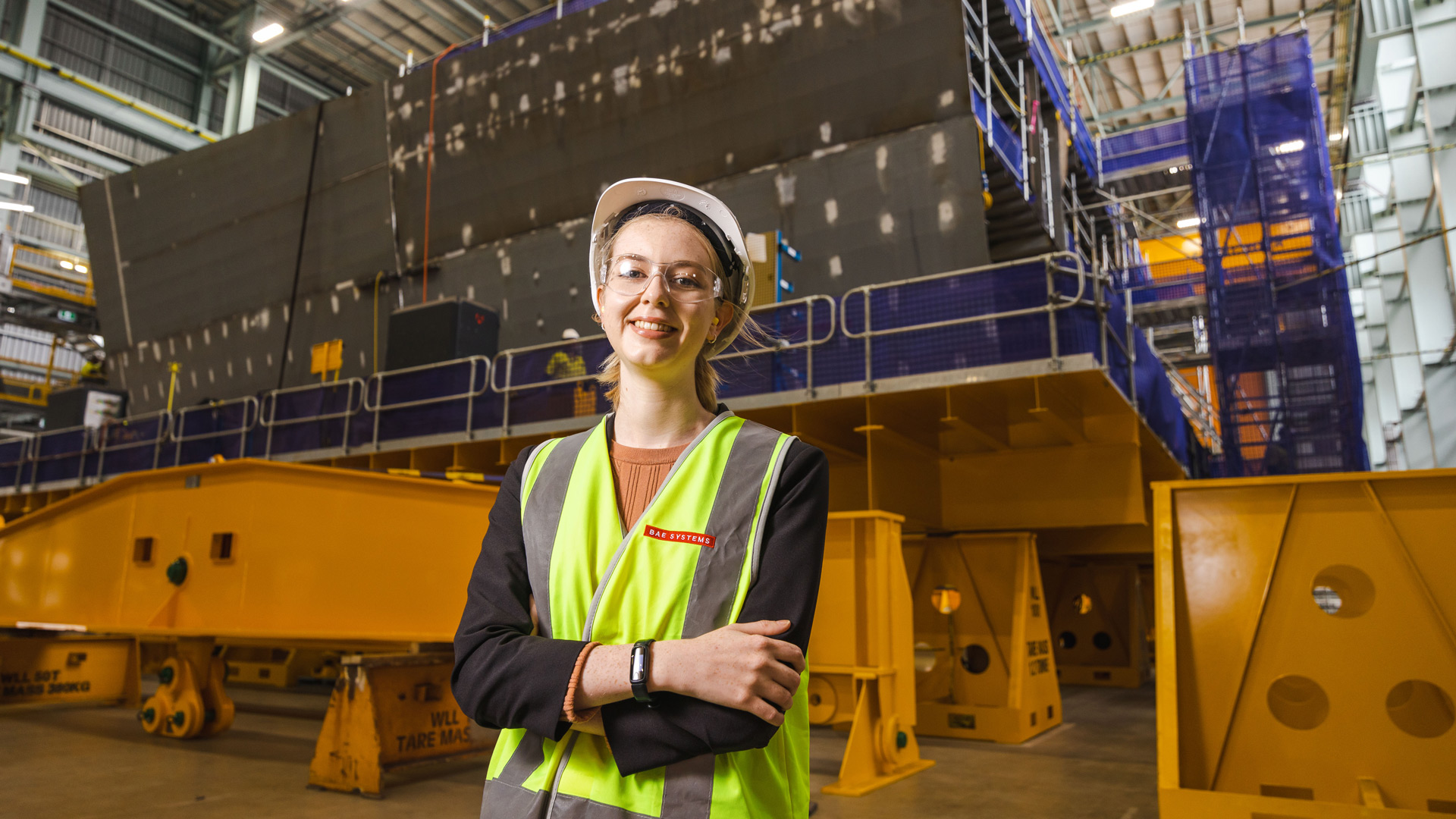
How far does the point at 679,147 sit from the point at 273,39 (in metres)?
18.6

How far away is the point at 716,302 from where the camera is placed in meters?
1.59

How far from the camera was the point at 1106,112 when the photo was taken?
2356 cm

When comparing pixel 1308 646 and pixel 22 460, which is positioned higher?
pixel 22 460

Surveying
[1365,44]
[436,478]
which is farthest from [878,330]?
[1365,44]

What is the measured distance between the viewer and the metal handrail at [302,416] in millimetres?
11602

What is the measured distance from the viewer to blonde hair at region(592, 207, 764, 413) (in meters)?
Answer: 1.59

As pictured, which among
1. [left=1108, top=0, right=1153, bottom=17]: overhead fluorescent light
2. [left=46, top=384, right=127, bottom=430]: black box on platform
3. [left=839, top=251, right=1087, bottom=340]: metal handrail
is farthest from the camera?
[left=1108, top=0, right=1153, bottom=17]: overhead fluorescent light

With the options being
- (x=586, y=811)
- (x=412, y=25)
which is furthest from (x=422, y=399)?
(x=412, y=25)

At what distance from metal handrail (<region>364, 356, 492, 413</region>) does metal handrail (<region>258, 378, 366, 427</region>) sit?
12 centimetres

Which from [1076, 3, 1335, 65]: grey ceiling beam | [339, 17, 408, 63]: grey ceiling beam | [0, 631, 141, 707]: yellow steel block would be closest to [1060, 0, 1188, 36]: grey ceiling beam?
[1076, 3, 1335, 65]: grey ceiling beam

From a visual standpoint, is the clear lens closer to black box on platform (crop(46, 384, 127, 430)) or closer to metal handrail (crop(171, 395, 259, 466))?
metal handrail (crop(171, 395, 259, 466))

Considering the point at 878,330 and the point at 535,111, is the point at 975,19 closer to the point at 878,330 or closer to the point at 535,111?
the point at 878,330

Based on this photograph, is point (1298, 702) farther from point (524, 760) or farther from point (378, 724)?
point (378, 724)

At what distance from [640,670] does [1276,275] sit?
13780 millimetres
